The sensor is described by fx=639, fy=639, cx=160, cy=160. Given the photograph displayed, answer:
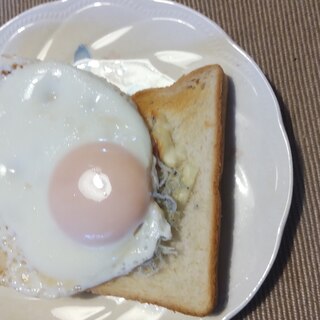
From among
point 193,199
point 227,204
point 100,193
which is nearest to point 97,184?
point 100,193

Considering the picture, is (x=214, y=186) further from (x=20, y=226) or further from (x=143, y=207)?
(x=20, y=226)

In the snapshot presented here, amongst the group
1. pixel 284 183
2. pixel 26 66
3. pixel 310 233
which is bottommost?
pixel 310 233

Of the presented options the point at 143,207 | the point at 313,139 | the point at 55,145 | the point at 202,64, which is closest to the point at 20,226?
the point at 55,145

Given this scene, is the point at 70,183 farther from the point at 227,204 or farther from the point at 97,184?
the point at 227,204

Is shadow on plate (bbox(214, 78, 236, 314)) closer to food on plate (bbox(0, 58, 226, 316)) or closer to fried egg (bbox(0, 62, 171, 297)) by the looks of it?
food on plate (bbox(0, 58, 226, 316))

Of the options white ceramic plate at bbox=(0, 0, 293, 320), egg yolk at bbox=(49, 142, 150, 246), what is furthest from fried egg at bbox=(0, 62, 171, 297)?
white ceramic plate at bbox=(0, 0, 293, 320)

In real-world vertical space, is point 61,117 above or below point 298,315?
above
